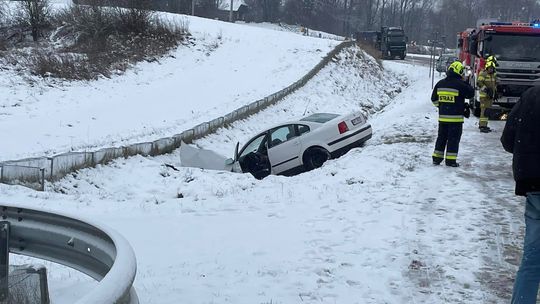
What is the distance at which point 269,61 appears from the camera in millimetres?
33969

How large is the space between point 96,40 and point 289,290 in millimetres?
31052

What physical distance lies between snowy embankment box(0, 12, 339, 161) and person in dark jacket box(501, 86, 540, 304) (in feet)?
38.6

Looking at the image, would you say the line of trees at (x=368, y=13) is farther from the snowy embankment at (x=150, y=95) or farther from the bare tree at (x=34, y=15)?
the bare tree at (x=34, y=15)

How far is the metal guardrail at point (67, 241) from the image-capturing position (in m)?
3.56

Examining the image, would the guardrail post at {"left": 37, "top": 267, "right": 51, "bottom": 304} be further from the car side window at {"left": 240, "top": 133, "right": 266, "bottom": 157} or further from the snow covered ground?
the car side window at {"left": 240, "top": 133, "right": 266, "bottom": 157}

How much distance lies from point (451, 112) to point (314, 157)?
353cm

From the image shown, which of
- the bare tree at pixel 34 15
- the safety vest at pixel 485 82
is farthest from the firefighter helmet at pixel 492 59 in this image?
the bare tree at pixel 34 15

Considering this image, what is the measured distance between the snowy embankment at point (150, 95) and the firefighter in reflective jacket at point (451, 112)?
8.35 m

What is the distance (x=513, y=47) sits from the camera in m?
17.7

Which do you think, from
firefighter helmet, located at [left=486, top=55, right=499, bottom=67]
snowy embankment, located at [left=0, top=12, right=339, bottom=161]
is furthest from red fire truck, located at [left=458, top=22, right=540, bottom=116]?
snowy embankment, located at [left=0, top=12, right=339, bottom=161]

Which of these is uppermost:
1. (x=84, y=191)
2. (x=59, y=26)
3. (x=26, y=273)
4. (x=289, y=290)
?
(x=59, y=26)

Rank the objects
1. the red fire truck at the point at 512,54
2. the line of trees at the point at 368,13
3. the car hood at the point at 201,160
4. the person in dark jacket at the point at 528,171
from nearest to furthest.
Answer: the person in dark jacket at the point at 528,171 → the car hood at the point at 201,160 → the red fire truck at the point at 512,54 → the line of trees at the point at 368,13

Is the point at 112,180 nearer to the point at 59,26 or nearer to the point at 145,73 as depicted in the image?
the point at 145,73

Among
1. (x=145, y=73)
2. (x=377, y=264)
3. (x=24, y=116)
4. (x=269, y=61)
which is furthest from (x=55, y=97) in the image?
(x=377, y=264)
